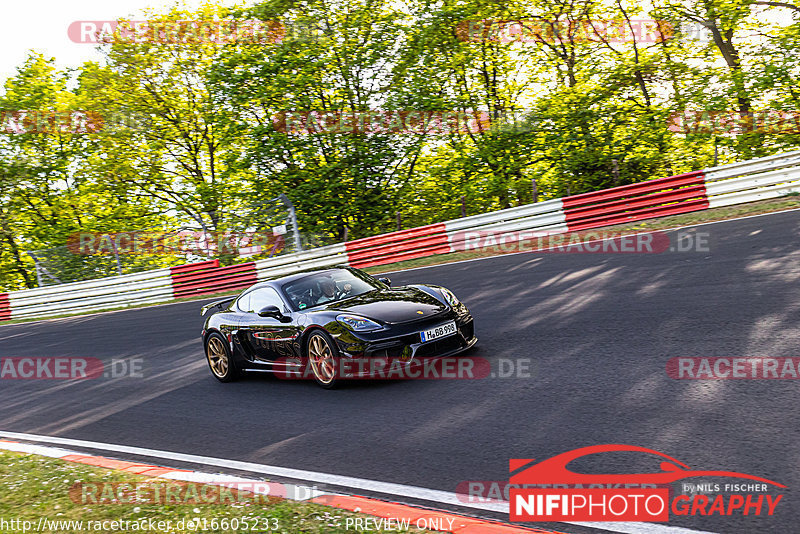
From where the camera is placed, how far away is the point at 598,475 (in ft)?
14.0

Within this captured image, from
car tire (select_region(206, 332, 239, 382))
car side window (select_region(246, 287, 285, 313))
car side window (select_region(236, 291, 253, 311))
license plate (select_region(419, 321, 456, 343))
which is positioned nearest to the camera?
license plate (select_region(419, 321, 456, 343))

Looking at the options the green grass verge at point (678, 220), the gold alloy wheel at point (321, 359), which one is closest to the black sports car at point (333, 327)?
the gold alloy wheel at point (321, 359)

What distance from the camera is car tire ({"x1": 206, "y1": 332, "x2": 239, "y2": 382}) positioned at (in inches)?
356

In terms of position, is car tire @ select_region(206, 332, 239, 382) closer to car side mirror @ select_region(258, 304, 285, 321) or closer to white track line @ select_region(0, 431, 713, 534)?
car side mirror @ select_region(258, 304, 285, 321)

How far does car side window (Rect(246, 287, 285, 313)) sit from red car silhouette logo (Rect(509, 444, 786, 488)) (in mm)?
4296

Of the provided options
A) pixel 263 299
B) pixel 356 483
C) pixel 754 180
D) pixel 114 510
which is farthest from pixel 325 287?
pixel 754 180

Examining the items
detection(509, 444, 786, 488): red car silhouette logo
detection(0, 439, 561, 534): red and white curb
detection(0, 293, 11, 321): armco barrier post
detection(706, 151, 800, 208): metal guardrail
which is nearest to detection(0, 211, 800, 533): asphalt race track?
detection(509, 444, 786, 488): red car silhouette logo

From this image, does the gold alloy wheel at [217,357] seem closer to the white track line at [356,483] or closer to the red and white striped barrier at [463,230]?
the white track line at [356,483]

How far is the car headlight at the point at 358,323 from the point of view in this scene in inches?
281

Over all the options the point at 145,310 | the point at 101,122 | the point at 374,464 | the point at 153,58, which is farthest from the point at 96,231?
the point at 374,464

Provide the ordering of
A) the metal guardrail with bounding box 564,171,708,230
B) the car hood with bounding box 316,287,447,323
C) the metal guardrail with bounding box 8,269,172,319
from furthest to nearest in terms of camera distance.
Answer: the metal guardrail with bounding box 8,269,172,319 → the metal guardrail with bounding box 564,171,708,230 → the car hood with bounding box 316,287,447,323

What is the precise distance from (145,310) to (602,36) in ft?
52.8

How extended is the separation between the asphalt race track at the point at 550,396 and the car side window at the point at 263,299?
3.19 feet

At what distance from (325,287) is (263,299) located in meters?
0.88
